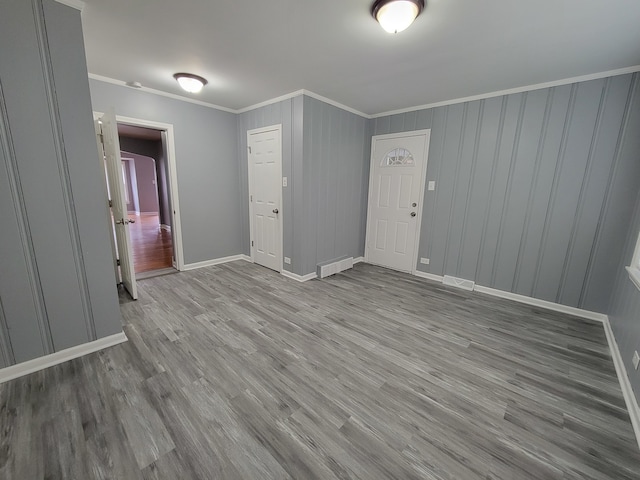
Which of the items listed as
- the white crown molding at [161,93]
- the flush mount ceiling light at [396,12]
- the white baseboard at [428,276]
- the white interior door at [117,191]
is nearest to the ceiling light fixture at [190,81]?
the white crown molding at [161,93]

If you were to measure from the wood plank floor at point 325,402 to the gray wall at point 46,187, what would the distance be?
40cm

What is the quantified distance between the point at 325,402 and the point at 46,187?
2486 mm

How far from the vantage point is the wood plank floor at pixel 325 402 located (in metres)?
1.30

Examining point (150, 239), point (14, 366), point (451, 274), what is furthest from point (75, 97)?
point (150, 239)

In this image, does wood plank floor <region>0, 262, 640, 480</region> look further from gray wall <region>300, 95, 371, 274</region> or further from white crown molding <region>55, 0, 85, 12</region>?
white crown molding <region>55, 0, 85, 12</region>

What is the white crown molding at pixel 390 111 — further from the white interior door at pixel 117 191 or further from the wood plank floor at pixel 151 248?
the wood plank floor at pixel 151 248

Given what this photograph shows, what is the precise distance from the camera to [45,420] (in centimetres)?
149

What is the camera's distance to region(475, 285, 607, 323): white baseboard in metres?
2.84

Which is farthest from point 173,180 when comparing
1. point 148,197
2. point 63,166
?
point 148,197

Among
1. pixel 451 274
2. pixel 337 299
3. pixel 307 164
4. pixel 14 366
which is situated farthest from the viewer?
pixel 451 274

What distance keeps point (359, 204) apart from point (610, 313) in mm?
3355

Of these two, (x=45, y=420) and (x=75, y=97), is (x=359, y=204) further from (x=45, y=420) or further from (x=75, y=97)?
(x=45, y=420)

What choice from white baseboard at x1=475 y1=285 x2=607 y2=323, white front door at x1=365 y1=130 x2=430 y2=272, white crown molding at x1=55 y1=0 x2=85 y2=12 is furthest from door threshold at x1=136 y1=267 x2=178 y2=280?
white baseboard at x1=475 y1=285 x2=607 y2=323

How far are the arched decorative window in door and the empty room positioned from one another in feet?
0.14
